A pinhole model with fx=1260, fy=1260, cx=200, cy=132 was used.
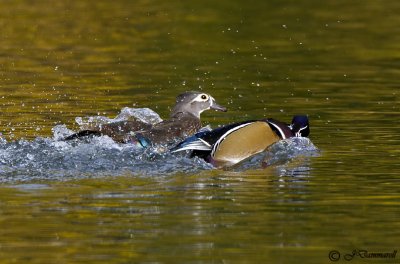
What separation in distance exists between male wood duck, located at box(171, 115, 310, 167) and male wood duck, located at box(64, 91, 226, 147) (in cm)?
70

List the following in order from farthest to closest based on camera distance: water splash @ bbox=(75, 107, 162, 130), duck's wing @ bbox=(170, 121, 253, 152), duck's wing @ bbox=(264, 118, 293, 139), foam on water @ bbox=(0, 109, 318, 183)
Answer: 1. water splash @ bbox=(75, 107, 162, 130)
2. duck's wing @ bbox=(264, 118, 293, 139)
3. duck's wing @ bbox=(170, 121, 253, 152)
4. foam on water @ bbox=(0, 109, 318, 183)

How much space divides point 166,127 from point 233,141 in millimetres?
1369

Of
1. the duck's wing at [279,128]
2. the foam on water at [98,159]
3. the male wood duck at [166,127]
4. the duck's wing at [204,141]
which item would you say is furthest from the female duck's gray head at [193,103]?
the duck's wing at [204,141]

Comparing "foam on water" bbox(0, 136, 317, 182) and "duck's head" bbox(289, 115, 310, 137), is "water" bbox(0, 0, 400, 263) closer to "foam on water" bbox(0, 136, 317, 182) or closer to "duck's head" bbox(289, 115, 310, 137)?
"foam on water" bbox(0, 136, 317, 182)

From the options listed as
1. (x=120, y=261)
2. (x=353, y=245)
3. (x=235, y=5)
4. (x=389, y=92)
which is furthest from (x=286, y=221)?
(x=235, y=5)

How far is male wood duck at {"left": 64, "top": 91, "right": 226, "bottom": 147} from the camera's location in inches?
535

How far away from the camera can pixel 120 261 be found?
29.0ft

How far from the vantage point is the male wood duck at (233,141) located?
1284 centimetres

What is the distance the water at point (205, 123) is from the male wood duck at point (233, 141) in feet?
0.55

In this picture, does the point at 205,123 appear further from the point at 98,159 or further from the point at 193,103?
the point at 98,159

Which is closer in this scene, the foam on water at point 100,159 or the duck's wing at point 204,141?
the foam on water at point 100,159
